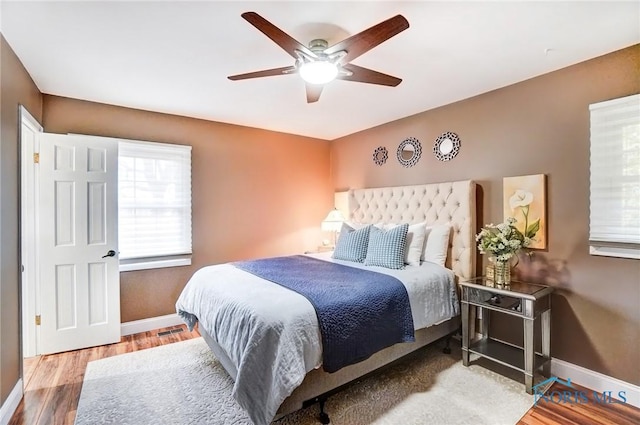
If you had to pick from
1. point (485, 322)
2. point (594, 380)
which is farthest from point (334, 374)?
point (594, 380)

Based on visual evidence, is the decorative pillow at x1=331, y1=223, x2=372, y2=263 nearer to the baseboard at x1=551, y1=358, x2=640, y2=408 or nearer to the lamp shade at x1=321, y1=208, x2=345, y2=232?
the lamp shade at x1=321, y1=208, x2=345, y2=232

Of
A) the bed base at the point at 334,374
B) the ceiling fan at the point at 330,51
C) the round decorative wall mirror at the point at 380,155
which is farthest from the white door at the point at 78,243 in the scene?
the round decorative wall mirror at the point at 380,155

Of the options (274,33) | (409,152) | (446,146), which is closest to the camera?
(274,33)

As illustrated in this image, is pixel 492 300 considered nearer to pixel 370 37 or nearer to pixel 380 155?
pixel 370 37

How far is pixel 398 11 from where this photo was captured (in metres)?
1.84

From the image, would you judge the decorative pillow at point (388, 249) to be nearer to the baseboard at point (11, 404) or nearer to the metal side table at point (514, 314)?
the metal side table at point (514, 314)

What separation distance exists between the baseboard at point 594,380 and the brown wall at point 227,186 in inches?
133

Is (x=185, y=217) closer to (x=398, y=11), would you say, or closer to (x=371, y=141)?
(x=371, y=141)

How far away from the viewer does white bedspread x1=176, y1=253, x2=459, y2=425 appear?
175cm

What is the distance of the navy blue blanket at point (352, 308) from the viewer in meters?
1.95

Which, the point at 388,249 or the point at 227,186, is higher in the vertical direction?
the point at 227,186

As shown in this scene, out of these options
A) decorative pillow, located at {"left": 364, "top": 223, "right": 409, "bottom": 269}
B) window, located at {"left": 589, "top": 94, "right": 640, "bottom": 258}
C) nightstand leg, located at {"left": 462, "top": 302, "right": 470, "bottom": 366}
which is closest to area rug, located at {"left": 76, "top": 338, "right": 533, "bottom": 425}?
nightstand leg, located at {"left": 462, "top": 302, "right": 470, "bottom": 366}

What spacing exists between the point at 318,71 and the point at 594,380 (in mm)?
3115

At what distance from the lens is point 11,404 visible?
82.3 inches
